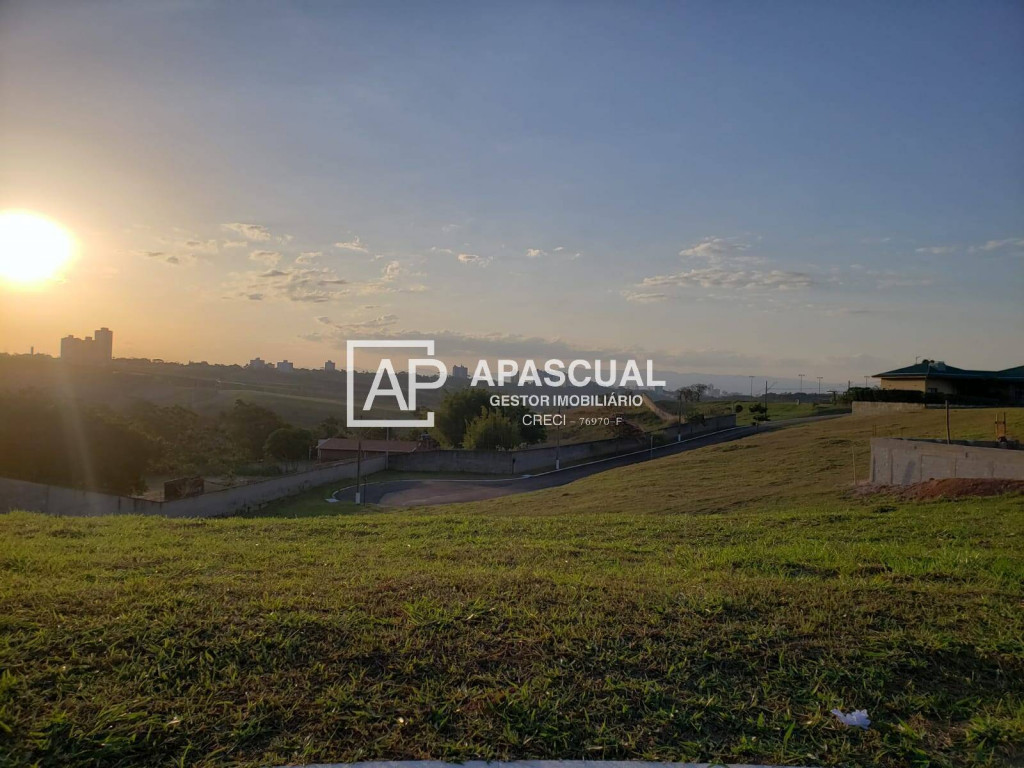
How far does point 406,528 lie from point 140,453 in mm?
27764

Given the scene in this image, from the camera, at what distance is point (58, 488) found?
826 inches

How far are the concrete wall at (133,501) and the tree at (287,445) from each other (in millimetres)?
17677

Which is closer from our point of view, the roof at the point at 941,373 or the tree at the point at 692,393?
the roof at the point at 941,373

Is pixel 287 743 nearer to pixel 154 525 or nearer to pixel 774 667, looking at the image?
pixel 774 667

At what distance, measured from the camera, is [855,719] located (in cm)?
312

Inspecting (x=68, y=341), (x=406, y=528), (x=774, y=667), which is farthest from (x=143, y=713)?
(x=68, y=341)

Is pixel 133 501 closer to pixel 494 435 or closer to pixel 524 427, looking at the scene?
pixel 494 435

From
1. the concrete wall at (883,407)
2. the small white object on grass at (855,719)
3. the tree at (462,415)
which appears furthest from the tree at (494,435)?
the small white object on grass at (855,719)

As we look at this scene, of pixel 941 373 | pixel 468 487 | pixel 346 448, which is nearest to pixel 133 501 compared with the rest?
pixel 468 487

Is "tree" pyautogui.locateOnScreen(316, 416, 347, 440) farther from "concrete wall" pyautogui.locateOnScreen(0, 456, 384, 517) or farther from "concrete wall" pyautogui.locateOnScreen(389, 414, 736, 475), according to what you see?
"concrete wall" pyautogui.locateOnScreen(0, 456, 384, 517)

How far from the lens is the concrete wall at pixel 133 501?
67.4ft

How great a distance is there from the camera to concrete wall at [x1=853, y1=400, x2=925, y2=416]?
135 ft

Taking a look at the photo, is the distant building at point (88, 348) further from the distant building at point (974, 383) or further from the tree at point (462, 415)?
the distant building at point (974, 383)

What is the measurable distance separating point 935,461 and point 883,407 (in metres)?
30.5
